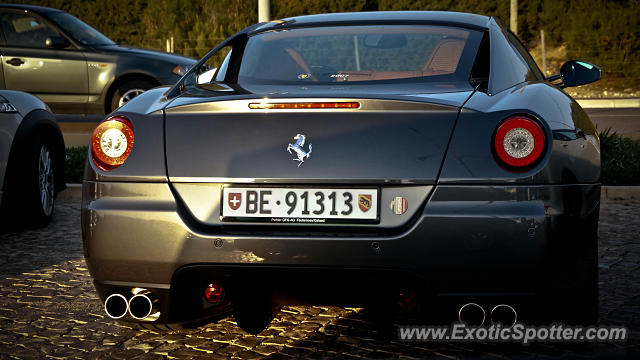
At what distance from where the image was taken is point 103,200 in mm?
3871

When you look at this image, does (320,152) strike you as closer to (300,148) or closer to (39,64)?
(300,148)

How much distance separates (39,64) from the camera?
14.9 m

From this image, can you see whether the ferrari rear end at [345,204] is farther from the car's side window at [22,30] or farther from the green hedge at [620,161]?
the car's side window at [22,30]

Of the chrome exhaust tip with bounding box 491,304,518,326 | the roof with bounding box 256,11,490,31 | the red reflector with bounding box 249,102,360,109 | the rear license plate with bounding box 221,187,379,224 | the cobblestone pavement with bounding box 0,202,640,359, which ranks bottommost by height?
the cobblestone pavement with bounding box 0,202,640,359

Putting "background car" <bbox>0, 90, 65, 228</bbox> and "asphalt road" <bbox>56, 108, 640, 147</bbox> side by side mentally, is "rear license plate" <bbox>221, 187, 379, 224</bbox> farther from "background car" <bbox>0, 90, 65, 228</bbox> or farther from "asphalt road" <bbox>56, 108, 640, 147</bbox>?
"asphalt road" <bbox>56, 108, 640, 147</bbox>

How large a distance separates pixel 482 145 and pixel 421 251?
456mm

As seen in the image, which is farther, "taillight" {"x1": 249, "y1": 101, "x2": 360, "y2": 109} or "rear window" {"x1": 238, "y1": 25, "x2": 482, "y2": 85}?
"rear window" {"x1": 238, "y1": 25, "x2": 482, "y2": 85}

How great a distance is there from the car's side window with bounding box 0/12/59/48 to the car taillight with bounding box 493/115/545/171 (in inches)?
493

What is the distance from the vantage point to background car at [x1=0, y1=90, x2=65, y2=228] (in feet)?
23.0

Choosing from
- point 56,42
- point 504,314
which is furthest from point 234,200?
point 56,42

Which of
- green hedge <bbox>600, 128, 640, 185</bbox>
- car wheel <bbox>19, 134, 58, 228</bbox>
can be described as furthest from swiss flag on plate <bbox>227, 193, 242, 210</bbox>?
green hedge <bbox>600, 128, 640, 185</bbox>

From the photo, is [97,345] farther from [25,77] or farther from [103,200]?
[25,77]

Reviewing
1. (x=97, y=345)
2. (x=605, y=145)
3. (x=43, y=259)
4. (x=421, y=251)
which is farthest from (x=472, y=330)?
(x=605, y=145)

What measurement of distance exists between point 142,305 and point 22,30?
12142mm
